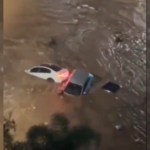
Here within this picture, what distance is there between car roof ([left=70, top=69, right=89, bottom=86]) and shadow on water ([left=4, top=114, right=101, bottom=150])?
15 cm

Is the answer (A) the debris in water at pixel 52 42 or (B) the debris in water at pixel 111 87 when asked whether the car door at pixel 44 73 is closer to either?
(A) the debris in water at pixel 52 42

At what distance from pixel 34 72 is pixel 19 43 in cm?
13

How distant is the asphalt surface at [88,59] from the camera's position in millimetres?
1361

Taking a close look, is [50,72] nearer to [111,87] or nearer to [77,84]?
[77,84]

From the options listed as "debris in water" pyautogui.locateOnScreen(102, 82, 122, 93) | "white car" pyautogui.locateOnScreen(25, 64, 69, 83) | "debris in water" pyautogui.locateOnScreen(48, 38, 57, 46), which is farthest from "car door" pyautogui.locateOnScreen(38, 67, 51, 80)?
"debris in water" pyautogui.locateOnScreen(102, 82, 122, 93)

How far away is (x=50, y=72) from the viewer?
1.37 meters

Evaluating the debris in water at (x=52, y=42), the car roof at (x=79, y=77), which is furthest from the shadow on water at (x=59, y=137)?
the debris in water at (x=52, y=42)

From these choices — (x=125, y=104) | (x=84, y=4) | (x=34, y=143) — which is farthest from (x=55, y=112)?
Result: (x=84, y=4)

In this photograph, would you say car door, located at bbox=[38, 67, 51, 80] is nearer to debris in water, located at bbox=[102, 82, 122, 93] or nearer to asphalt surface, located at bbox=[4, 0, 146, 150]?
asphalt surface, located at bbox=[4, 0, 146, 150]

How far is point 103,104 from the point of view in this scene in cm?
137

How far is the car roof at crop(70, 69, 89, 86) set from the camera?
136 centimetres

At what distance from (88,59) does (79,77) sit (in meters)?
0.08

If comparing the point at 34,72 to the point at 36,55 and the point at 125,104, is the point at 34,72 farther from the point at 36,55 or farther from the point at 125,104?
the point at 125,104

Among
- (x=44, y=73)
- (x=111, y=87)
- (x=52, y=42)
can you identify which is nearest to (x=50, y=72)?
(x=44, y=73)
